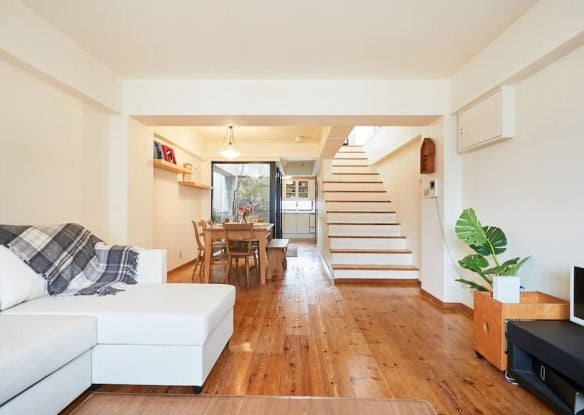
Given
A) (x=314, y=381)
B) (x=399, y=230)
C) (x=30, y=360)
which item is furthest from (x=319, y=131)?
(x=30, y=360)

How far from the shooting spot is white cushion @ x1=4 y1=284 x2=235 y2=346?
1574 mm

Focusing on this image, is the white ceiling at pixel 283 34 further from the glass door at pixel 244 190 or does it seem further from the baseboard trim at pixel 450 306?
the glass door at pixel 244 190

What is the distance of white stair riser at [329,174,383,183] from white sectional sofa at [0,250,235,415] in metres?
4.75

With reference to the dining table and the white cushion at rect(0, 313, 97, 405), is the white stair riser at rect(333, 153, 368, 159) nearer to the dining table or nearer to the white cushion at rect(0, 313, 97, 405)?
the dining table

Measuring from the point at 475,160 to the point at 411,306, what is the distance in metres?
1.63

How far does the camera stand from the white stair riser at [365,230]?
4.98m

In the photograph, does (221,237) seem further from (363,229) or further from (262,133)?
(262,133)

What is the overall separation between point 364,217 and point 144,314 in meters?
4.21

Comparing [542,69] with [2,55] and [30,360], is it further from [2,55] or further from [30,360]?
[2,55]

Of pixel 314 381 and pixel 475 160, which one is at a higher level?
pixel 475 160

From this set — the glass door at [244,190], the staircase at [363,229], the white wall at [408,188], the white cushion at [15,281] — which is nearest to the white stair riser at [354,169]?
the staircase at [363,229]

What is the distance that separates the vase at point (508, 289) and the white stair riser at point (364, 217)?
10.9 ft

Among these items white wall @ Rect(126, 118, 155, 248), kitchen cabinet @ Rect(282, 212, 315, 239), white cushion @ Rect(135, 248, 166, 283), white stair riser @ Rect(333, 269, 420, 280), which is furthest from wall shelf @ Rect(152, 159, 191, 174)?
kitchen cabinet @ Rect(282, 212, 315, 239)

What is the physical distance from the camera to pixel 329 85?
10.6ft
